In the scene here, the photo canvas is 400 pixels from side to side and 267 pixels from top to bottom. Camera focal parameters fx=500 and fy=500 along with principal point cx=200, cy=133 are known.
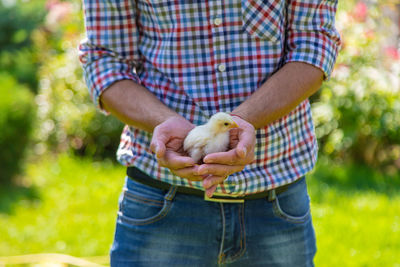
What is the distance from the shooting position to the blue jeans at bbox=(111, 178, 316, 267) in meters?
1.65

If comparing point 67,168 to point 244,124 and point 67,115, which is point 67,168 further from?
point 244,124

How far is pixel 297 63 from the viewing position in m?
1.66

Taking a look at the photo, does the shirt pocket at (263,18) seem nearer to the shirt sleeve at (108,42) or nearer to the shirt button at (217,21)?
the shirt button at (217,21)

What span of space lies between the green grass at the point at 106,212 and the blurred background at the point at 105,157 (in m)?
0.01

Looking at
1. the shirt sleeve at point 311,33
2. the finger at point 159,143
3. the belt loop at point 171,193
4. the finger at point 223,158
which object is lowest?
the belt loop at point 171,193

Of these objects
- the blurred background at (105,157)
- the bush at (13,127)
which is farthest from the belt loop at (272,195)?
the bush at (13,127)

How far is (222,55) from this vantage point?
167cm

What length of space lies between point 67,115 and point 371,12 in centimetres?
412

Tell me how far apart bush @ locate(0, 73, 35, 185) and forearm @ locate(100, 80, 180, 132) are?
4046 mm

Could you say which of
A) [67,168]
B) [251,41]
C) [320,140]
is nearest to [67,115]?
[67,168]

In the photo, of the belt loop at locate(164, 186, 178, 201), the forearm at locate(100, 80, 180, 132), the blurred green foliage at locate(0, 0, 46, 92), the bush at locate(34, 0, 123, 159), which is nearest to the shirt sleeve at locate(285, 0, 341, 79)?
the forearm at locate(100, 80, 180, 132)

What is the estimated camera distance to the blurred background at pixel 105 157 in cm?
420

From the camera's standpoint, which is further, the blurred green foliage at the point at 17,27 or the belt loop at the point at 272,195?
the blurred green foliage at the point at 17,27

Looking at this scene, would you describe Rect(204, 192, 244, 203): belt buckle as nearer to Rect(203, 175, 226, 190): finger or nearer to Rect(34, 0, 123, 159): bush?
Rect(203, 175, 226, 190): finger
